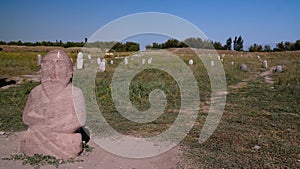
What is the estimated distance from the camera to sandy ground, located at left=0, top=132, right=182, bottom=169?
450 centimetres

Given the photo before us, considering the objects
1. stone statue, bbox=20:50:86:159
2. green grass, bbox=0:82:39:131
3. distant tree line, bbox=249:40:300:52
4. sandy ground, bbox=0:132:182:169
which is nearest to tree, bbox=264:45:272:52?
distant tree line, bbox=249:40:300:52

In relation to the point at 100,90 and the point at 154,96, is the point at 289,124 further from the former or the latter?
the point at 100,90

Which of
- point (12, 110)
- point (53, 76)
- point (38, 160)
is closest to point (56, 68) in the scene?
point (53, 76)

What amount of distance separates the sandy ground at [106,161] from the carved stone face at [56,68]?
128 centimetres

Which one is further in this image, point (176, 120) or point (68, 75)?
point (176, 120)

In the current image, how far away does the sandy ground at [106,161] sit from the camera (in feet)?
14.8

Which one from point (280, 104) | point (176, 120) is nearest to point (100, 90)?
point (176, 120)

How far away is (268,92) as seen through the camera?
11.9m

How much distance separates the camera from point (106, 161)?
4.76 meters

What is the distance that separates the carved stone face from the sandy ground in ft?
4.20

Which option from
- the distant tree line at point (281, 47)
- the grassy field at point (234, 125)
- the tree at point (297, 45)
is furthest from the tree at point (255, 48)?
the grassy field at point (234, 125)

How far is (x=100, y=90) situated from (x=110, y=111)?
9.29 feet

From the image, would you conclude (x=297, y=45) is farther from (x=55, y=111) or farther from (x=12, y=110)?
(x=55, y=111)

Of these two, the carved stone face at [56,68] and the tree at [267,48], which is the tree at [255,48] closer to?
the tree at [267,48]
